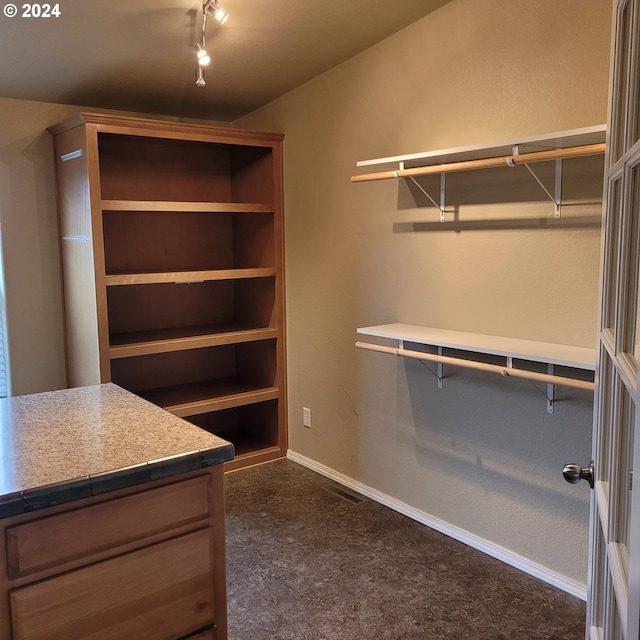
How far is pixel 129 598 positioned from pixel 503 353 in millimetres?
1463

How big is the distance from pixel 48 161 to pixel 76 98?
39cm

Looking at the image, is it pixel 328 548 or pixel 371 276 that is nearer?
pixel 328 548

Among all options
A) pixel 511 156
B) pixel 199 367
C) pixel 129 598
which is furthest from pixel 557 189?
pixel 199 367

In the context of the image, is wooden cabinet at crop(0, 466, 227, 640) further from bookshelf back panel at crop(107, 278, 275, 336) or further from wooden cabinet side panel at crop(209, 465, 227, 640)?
bookshelf back panel at crop(107, 278, 275, 336)

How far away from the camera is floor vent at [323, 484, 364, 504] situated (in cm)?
322

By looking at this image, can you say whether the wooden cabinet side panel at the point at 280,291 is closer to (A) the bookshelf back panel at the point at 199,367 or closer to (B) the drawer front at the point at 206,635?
(A) the bookshelf back panel at the point at 199,367

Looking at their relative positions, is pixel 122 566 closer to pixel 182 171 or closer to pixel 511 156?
pixel 511 156

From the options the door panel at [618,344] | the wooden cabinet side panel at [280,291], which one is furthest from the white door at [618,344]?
the wooden cabinet side panel at [280,291]

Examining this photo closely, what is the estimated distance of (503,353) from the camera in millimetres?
2193

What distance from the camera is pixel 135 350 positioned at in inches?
128

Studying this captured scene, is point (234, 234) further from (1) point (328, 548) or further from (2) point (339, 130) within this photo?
(1) point (328, 548)

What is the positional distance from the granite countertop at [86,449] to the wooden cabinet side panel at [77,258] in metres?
1.27

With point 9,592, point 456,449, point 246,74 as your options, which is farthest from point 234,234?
point 9,592

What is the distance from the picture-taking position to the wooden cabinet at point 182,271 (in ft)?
10.5
